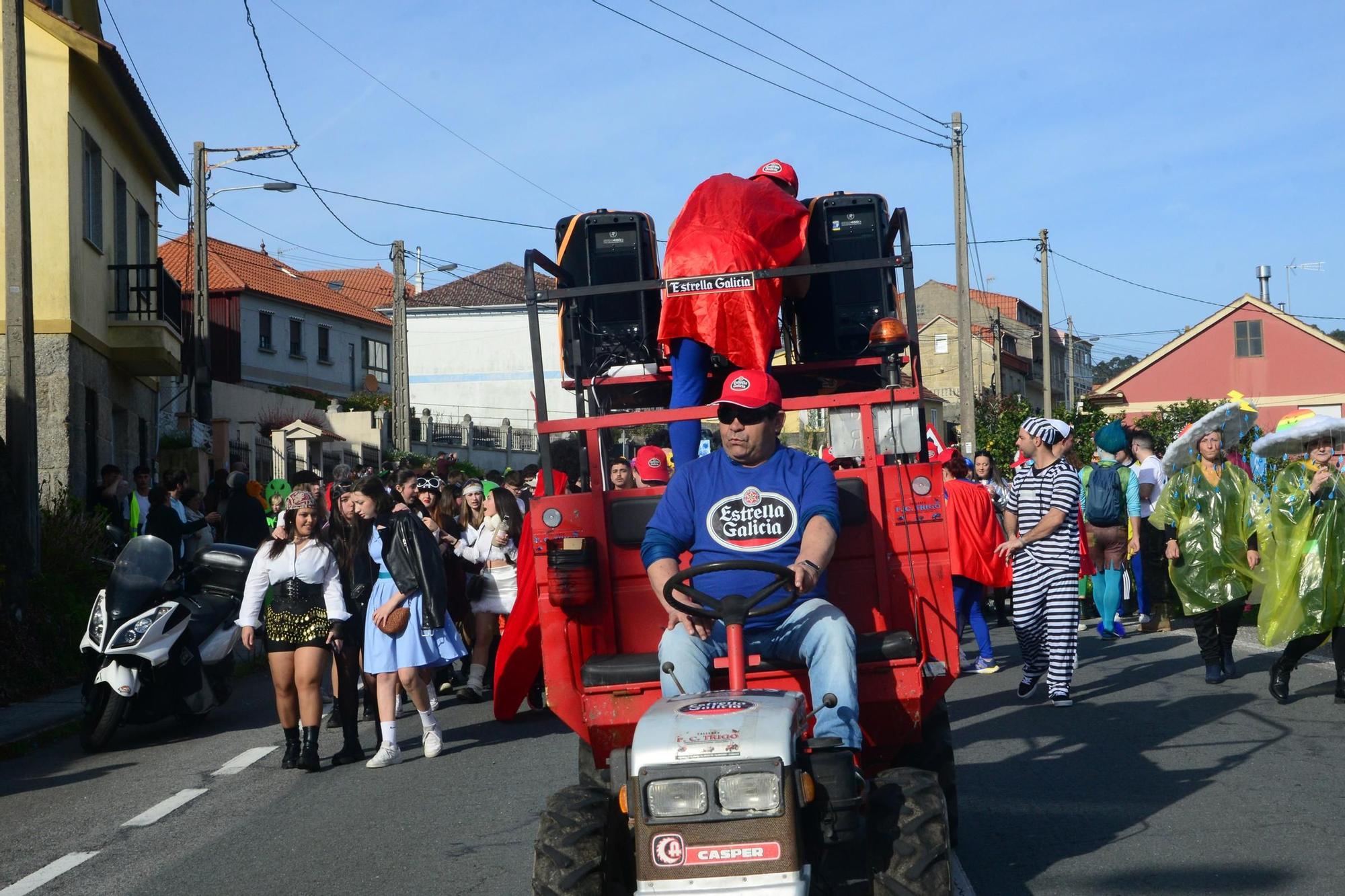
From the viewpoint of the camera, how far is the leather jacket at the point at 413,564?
933cm

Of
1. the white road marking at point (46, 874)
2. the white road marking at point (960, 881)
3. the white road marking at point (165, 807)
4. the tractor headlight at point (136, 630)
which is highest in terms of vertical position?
the tractor headlight at point (136, 630)

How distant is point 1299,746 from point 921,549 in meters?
3.26

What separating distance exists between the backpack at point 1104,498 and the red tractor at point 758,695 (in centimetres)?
553

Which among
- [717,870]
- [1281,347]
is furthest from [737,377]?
[1281,347]

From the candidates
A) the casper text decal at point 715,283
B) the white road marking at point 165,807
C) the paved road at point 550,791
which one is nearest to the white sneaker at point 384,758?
the paved road at point 550,791

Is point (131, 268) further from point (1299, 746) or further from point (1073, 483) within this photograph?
point (1299, 746)

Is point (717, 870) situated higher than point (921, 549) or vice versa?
point (921, 549)

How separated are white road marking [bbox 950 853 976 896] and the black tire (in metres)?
6.29

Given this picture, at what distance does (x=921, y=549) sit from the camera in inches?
245

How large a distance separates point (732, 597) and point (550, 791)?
321 cm

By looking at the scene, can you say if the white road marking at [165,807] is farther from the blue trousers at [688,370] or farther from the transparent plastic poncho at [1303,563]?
the transparent plastic poncho at [1303,563]

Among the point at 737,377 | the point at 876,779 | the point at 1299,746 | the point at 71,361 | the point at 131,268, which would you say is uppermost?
the point at 131,268

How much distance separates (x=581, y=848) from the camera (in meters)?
→ 4.49

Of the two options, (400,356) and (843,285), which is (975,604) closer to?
(843,285)
